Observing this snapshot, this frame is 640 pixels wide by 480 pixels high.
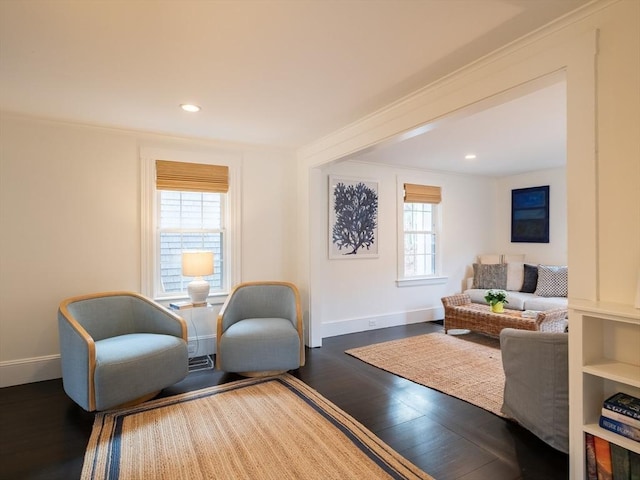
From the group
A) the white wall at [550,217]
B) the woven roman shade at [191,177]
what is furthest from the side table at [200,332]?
the white wall at [550,217]

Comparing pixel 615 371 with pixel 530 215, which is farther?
pixel 530 215

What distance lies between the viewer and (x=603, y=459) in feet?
5.25

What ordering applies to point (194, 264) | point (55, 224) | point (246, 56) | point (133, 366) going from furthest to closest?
point (194, 264)
point (55, 224)
point (133, 366)
point (246, 56)

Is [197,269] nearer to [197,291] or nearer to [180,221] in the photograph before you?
[197,291]

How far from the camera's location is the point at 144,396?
2.79 m

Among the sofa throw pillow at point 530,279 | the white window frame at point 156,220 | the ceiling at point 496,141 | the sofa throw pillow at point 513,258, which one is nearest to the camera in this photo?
the ceiling at point 496,141

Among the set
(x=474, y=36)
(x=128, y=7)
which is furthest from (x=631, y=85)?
(x=128, y=7)

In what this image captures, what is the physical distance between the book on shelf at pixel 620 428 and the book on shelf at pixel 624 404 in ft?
0.15

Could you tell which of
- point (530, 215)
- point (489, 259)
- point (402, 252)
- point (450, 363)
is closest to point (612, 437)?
point (450, 363)

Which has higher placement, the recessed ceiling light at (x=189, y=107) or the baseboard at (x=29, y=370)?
the recessed ceiling light at (x=189, y=107)

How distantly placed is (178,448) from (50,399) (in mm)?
A: 1504

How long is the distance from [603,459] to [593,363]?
42 cm

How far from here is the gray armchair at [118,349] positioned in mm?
2493

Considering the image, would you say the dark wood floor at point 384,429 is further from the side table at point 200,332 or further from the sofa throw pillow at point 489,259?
the sofa throw pillow at point 489,259
